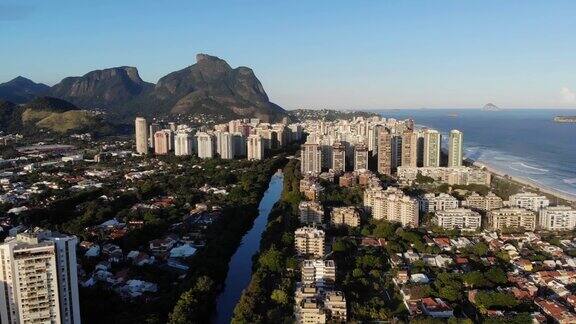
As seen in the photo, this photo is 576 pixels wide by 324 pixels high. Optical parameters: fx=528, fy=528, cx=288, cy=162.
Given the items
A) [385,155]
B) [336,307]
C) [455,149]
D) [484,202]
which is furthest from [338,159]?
[336,307]

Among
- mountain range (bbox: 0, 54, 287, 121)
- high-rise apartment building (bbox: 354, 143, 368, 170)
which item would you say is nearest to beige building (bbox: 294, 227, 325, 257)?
high-rise apartment building (bbox: 354, 143, 368, 170)

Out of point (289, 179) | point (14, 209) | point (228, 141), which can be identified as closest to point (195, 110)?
point (228, 141)

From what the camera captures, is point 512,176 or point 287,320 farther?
point 512,176

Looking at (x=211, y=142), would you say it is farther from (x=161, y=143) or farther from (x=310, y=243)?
(x=310, y=243)

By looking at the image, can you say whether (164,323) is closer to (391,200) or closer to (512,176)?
(391,200)

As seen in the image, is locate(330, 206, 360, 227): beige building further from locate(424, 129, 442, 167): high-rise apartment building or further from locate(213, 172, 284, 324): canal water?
locate(424, 129, 442, 167): high-rise apartment building

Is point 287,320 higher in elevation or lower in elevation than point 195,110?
lower
